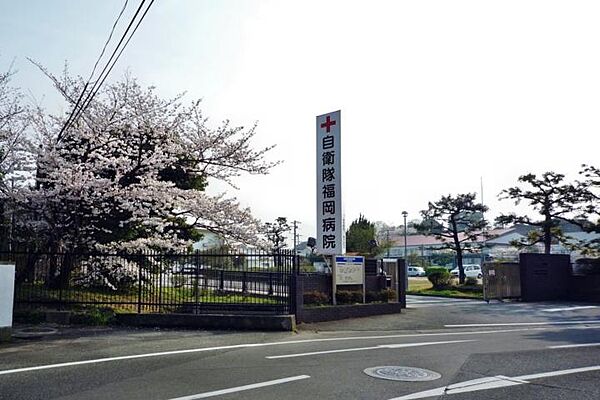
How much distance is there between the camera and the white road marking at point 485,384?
6141 mm

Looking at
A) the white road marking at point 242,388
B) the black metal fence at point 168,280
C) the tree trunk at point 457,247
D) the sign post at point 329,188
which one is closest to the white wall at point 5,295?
the black metal fence at point 168,280

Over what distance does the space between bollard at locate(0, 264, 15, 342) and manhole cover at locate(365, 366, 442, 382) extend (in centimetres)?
693

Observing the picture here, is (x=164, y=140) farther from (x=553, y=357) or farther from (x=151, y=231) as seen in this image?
(x=553, y=357)

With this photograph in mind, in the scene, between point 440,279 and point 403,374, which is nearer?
point 403,374

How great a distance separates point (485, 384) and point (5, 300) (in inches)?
336

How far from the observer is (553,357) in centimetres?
869

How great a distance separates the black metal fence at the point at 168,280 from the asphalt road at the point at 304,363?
1360 millimetres

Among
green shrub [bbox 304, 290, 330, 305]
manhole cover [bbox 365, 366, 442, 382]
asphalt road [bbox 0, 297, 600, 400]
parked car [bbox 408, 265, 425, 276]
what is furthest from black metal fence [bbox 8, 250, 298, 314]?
parked car [bbox 408, 265, 425, 276]

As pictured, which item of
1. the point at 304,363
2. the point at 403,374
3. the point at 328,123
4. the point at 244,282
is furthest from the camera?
the point at 328,123

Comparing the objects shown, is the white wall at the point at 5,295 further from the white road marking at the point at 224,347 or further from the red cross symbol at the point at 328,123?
the red cross symbol at the point at 328,123

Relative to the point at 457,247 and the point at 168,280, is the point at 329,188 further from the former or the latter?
the point at 457,247

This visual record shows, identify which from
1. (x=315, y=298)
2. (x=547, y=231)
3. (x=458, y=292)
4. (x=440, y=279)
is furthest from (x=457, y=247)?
(x=315, y=298)

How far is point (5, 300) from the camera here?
32.3ft

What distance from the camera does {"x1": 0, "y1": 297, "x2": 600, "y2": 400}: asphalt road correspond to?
6234 millimetres
